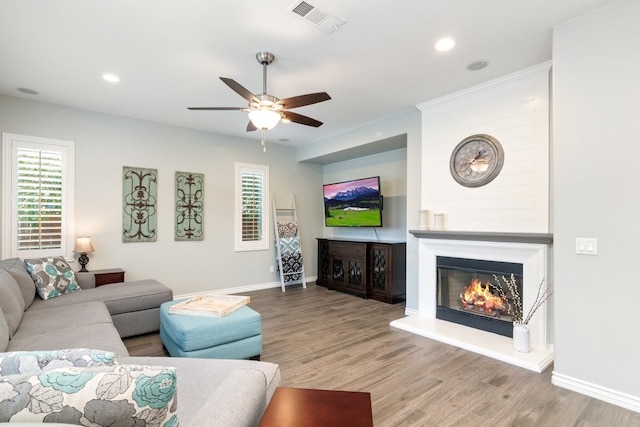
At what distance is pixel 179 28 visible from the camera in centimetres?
252

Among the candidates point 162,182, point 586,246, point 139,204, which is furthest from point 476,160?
point 139,204

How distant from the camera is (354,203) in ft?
18.5

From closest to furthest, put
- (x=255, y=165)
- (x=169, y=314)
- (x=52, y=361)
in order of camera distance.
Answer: (x=52, y=361), (x=169, y=314), (x=255, y=165)

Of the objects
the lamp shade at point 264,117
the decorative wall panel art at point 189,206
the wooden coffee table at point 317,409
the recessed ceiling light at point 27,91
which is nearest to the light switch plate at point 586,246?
the wooden coffee table at point 317,409

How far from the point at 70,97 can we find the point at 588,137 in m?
5.37

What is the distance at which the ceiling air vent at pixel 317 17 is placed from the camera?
7.43ft

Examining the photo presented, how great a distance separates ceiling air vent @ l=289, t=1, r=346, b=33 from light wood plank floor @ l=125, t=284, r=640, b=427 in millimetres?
2790

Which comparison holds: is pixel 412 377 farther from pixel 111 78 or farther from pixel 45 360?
pixel 111 78

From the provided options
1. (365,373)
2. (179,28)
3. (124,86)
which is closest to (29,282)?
(124,86)

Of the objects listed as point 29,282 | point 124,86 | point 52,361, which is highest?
point 124,86

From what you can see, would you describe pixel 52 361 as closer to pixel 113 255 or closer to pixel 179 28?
pixel 179 28

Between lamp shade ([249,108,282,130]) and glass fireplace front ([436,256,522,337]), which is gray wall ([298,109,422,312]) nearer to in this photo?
glass fireplace front ([436,256,522,337])

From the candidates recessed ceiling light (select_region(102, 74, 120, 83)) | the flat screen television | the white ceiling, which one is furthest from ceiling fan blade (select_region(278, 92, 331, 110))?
the flat screen television

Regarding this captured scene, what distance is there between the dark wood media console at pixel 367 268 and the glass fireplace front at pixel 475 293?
3.38ft
